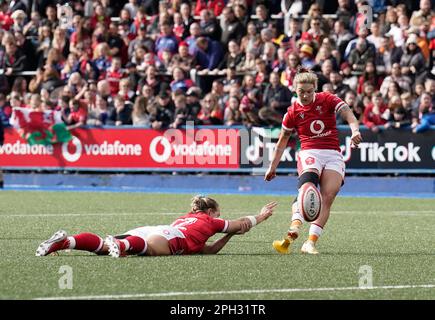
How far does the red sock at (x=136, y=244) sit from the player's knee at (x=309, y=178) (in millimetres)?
1862

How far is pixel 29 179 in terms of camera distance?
2706 cm

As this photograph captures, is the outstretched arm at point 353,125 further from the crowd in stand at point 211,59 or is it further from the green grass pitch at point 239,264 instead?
Result: the crowd in stand at point 211,59

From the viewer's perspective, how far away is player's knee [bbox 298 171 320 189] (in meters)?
12.3

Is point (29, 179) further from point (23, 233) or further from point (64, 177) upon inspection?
point (23, 233)

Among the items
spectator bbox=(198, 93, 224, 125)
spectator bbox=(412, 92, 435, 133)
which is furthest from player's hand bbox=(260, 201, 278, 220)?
spectator bbox=(198, 93, 224, 125)

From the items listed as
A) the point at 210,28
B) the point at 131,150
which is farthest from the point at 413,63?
the point at 131,150

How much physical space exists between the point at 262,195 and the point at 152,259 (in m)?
12.5

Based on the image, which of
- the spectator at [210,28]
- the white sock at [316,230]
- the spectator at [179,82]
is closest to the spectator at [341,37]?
the spectator at [210,28]

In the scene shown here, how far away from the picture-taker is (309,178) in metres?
12.3

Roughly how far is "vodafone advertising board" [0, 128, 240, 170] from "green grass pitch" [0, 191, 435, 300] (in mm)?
6307

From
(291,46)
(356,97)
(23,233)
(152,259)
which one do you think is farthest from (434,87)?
(152,259)

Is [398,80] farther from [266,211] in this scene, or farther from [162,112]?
[266,211]

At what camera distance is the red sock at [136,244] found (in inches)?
440

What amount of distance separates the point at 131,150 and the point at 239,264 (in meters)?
15.2
